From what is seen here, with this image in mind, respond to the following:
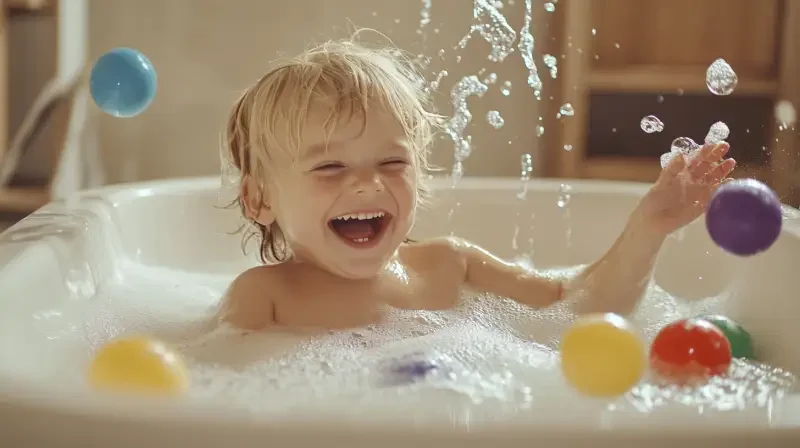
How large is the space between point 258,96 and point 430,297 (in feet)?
1.14

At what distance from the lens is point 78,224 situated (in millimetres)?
1302

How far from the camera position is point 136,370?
679 millimetres

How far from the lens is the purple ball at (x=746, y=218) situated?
2.61ft

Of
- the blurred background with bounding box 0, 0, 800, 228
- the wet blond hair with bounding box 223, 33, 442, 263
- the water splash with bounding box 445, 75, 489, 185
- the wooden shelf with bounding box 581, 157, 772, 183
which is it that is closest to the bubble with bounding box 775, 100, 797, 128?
the blurred background with bounding box 0, 0, 800, 228

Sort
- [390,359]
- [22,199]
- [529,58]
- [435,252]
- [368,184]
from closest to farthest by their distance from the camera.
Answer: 1. [390,359]
2. [368,184]
3. [435,252]
4. [22,199]
5. [529,58]

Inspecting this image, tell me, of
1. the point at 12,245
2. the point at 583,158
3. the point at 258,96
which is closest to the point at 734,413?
the point at 258,96

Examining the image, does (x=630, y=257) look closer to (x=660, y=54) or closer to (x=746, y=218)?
(x=746, y=218)

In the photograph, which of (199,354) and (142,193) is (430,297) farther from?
(142,193)

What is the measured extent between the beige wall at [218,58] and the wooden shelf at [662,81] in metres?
0.20

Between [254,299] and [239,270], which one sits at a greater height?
[254,299]

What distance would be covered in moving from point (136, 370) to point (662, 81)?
66.1 inches

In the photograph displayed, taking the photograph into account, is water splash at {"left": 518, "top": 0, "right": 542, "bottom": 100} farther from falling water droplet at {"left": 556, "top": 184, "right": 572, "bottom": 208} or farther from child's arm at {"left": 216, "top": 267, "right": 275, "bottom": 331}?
child's arm at {"left": 216, "top": 267, "right": 275, "bottom": 331}

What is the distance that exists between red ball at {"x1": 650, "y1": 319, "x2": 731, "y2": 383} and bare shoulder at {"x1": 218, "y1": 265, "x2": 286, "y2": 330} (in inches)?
18.8

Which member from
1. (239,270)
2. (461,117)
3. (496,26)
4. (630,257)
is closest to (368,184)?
(630,257)
